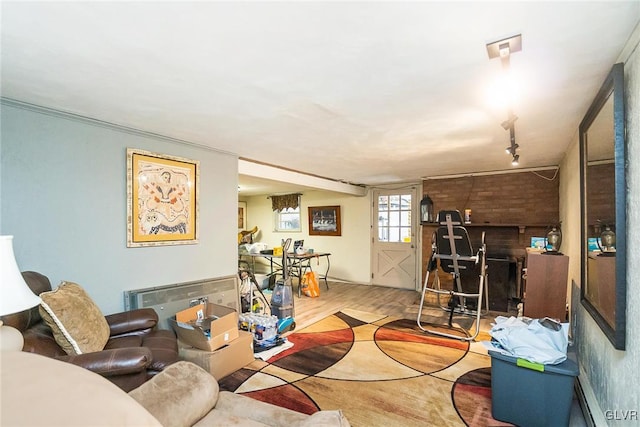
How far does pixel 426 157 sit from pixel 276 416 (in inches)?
139

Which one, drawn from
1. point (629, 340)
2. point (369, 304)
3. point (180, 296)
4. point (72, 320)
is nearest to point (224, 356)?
point (180, 296)

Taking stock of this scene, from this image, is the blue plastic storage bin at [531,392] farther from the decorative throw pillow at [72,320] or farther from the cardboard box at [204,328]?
the decorative throw pillow at [72,320]

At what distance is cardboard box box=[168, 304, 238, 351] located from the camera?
2.65 metres

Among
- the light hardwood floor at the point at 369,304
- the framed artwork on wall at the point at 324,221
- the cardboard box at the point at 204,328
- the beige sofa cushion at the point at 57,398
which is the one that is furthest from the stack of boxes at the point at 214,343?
the framed artwork on wall at the point at 324,221

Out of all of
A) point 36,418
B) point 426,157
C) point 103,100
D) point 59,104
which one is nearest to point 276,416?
point 36,418

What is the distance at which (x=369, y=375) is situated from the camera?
108 inches

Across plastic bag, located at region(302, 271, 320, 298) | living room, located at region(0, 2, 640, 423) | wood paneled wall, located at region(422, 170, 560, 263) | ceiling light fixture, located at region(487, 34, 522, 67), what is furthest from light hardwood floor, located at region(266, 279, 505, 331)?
ceiling light fixture, located at region(487, 34, 522, 67)

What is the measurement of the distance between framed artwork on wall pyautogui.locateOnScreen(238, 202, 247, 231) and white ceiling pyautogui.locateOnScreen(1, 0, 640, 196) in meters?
5.64

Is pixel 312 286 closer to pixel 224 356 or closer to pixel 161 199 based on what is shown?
pixel 224 356

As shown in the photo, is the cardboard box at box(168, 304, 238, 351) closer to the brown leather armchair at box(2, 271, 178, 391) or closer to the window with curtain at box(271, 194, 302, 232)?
the brown leather armchair at box(2, 271, 178, 391)

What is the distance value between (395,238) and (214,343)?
4.69 meters

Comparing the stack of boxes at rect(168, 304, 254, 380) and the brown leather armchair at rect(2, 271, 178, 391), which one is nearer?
the brown leather armchair at rect(2, 271, 178, 391)

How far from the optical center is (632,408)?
1409mm

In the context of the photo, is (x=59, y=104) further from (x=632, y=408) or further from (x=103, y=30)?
(x=632, y=408)
